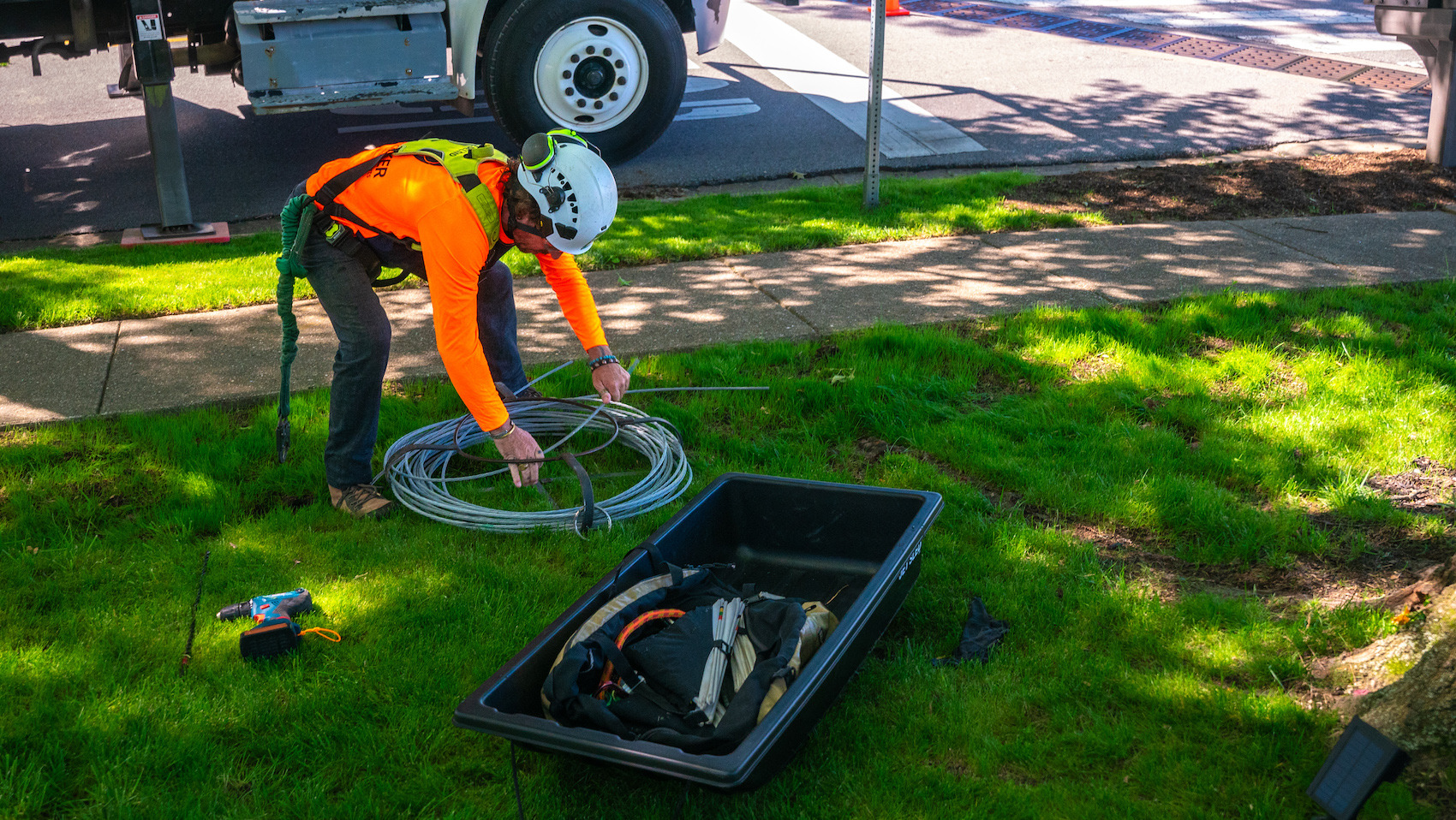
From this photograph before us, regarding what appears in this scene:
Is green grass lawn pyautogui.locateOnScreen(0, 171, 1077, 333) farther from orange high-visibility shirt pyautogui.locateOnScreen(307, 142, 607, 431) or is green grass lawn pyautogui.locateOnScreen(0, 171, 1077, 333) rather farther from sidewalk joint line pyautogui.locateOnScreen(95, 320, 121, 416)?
orange high-visibility shirt pyautogui.locateOnScreen(307, 142, 607, 431)

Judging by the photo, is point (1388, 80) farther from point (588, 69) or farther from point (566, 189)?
point (566, 189)

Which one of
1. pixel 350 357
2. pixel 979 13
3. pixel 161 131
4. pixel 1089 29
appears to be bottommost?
pixel 350 357

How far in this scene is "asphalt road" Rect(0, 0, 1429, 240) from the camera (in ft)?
28.1

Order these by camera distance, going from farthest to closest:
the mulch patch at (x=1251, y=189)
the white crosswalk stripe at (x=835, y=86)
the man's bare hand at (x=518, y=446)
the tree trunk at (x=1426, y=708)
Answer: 1. the white crosswalk stripe at (x=835, y=86)
2. the mulch patch at (x=1251, y=189)
3. the man's bare hand at (x=518, y=446)
4. the tree trunk at (x=1426, y=708)

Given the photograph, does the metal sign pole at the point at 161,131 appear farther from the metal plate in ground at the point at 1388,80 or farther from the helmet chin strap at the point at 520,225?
the metal plate in ground at the point at 1388,80

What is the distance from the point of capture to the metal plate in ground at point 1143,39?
538 inches

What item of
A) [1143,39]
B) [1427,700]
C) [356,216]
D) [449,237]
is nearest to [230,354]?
[356,216]

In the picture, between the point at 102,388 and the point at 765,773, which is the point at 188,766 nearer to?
the point at 765,773

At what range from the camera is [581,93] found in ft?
27.5

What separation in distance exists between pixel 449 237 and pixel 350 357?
804 mm

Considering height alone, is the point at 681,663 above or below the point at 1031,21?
below

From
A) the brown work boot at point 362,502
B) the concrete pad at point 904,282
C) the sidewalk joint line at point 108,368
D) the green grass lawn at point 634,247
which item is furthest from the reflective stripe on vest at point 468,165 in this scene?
the green grass lawn at point 634,247

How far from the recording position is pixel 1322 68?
12281 millimetres

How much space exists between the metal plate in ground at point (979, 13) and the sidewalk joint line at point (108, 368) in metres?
12.3
